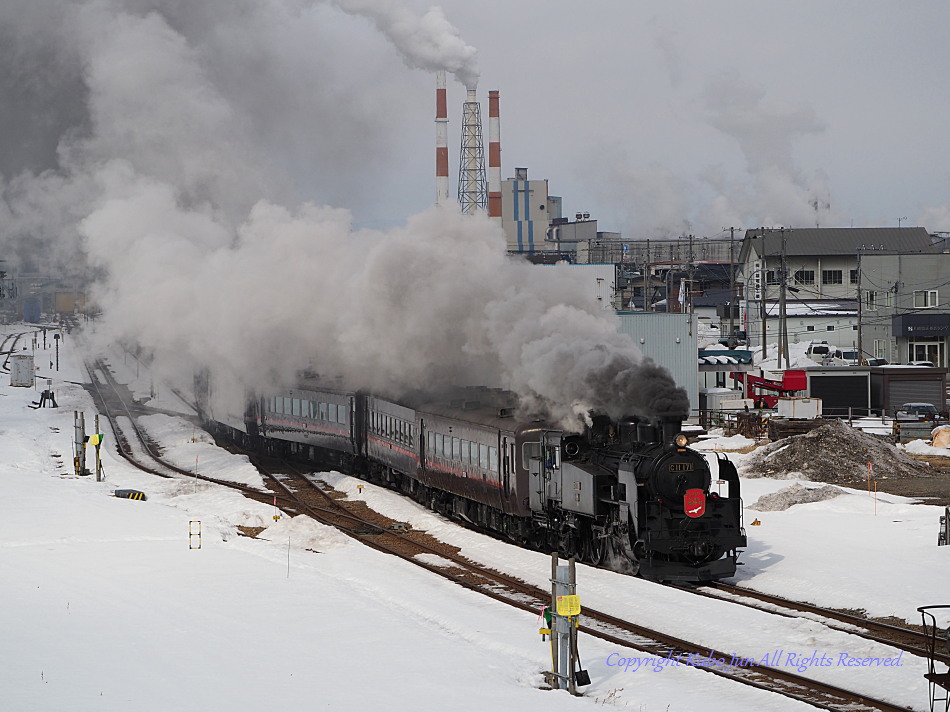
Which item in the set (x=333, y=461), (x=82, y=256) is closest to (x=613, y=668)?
(x=333, y=461)

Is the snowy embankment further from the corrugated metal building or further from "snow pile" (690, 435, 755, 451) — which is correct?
the corrugated metal building

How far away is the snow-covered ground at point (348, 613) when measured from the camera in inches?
501

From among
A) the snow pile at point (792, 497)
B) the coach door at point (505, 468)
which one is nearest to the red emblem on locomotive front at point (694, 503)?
the coach door at point (505, 468)

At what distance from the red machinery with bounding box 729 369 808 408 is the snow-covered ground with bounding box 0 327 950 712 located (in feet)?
81.0

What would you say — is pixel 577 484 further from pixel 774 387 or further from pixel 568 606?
pixel 774 387

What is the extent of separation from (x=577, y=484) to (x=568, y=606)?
676 centimetres

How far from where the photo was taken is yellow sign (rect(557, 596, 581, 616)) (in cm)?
1337

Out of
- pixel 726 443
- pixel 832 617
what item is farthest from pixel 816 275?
pixel 832 617

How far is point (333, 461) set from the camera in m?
41.8

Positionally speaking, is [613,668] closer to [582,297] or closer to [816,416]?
[582,297]

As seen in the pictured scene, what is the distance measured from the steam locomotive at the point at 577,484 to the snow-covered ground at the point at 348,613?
2.29 feet

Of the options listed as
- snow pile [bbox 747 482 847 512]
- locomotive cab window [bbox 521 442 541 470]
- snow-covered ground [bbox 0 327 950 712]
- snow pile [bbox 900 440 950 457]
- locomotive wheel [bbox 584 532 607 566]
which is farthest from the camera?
snow pile [bbox 900 440 950 457]

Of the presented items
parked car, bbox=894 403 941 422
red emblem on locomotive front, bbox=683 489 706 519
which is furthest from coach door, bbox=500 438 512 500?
parked car, bbox=894 403 941 422

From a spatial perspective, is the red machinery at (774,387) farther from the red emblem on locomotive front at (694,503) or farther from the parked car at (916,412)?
the red emblem on locomotive front at (694,503)
